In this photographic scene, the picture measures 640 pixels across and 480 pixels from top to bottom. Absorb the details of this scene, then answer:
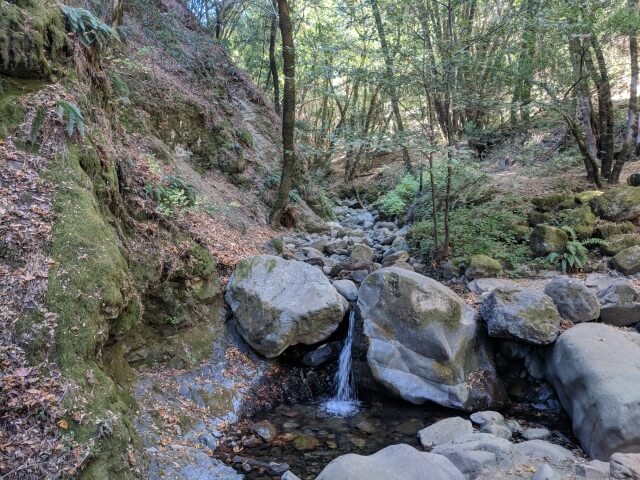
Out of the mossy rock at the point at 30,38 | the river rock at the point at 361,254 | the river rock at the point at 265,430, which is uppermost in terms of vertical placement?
the mossy rock at the point at 30,38

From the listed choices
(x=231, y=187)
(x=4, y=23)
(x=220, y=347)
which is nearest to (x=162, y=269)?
(x=220, y=347)

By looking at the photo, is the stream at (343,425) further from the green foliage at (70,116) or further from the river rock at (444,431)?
the green foliage at (70,116)

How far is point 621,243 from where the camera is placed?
8.48 meters

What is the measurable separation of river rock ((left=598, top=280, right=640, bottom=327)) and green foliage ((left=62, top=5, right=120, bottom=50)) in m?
8.35

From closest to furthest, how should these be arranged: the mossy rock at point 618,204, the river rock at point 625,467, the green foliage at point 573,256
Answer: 1. the river rock at point 625,467
2. the green foliage at point 573,256
3. the mossy rock at point 618,204

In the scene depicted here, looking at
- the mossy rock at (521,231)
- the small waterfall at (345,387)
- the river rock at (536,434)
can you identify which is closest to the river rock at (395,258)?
the mossy rock at (521,231)

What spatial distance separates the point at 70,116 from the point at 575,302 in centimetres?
737

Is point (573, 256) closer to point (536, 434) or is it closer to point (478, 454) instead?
point (536, 434)

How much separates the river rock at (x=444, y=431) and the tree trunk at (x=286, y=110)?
6.71 m

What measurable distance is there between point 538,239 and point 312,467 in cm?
672

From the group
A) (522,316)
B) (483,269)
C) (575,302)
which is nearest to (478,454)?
(522,316)

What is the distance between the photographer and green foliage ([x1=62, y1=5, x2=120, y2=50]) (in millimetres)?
5414

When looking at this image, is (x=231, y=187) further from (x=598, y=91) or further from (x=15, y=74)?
(x=598, y=91)

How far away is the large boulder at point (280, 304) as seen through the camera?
6.32 m
